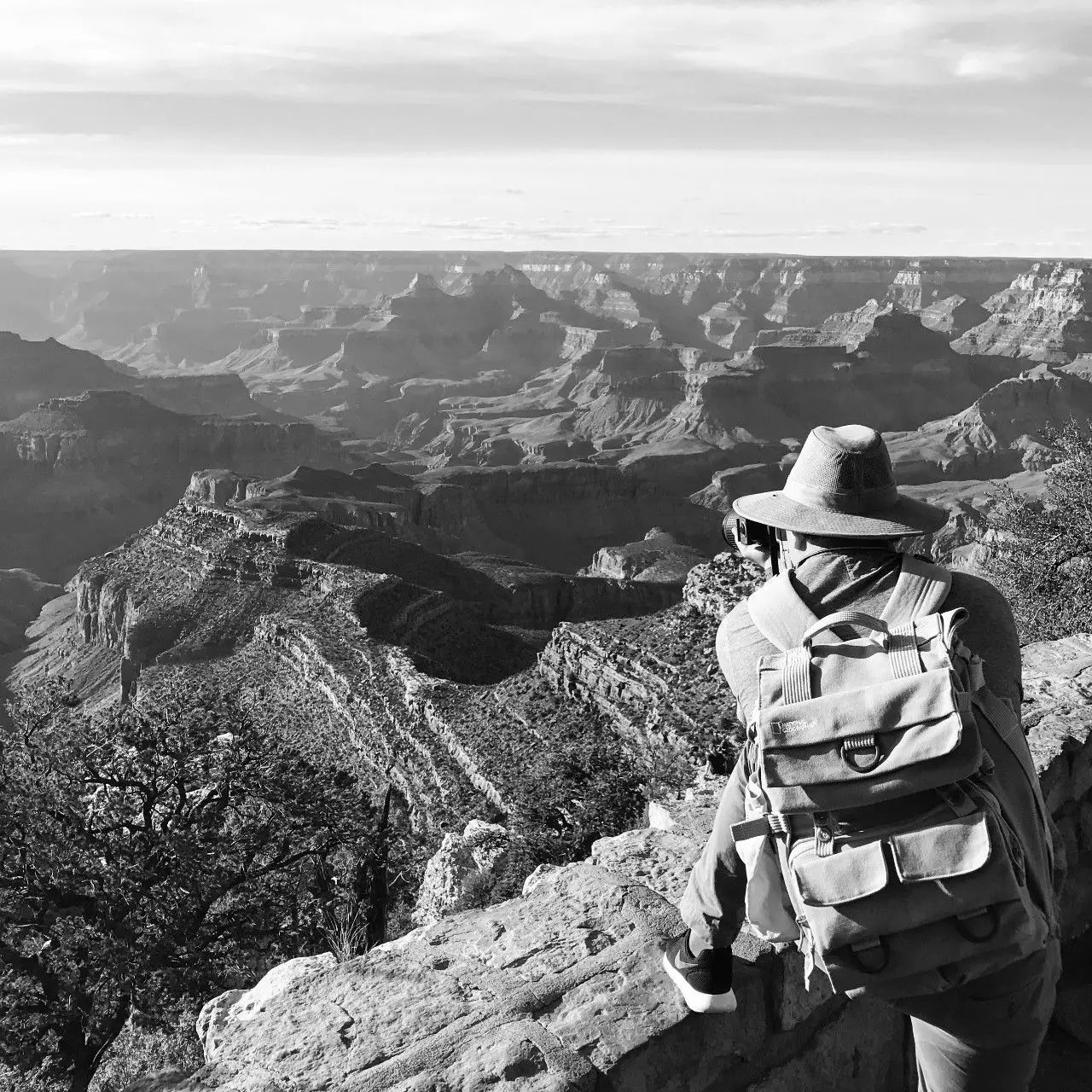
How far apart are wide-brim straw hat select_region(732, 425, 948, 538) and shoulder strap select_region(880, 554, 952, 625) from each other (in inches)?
9.3

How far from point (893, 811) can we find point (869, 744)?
0.31 metres

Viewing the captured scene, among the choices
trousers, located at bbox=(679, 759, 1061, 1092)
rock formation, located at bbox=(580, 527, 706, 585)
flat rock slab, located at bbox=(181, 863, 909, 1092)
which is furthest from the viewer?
rock formation, located at bbox=(580, 527, 706, 585)

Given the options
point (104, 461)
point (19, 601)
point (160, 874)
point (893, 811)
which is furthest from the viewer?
point (104, 461)

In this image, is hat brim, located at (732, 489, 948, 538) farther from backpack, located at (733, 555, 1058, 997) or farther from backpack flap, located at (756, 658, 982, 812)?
backpack flap, located at (756, 658, 982, 812)

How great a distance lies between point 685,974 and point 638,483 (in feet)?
378

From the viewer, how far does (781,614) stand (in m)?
4.25

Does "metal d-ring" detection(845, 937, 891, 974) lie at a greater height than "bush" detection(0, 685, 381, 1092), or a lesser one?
greater

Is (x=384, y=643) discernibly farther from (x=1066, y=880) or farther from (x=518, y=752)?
(x=1066, y=880)

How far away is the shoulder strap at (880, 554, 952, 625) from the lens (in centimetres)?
414

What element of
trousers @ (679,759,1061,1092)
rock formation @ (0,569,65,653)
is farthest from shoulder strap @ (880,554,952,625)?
rock formation @ (0,569,65,653)

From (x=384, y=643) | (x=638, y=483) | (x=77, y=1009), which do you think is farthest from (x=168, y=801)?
(x=638, y=483)

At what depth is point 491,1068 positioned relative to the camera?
468cm

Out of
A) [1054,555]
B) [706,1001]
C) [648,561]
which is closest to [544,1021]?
[706,1001]

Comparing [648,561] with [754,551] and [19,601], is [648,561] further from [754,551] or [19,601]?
[754,551]
